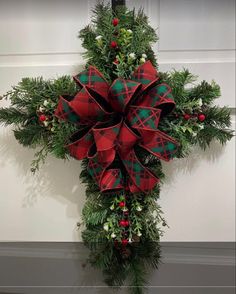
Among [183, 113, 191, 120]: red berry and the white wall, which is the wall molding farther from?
[183, 113, 191, 120]: red berry

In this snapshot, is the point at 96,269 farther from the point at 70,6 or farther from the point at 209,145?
the point at 70,6

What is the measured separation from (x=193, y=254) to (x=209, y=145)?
267 mm

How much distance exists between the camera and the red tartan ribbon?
23.4 inches

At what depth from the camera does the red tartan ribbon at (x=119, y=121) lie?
0.60 metres

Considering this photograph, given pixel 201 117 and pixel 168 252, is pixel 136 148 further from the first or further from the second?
pixel 168 252

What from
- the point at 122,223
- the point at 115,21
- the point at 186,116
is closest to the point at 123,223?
the point at 122,223

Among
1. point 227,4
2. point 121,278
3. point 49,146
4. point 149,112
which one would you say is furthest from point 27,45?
point 121,278

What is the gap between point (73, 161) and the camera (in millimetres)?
800

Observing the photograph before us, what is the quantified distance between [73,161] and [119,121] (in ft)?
0.72

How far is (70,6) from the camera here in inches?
29.2

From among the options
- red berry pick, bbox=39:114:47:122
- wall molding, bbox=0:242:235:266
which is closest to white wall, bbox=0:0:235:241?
wall molding, bbox=0:242:235:266

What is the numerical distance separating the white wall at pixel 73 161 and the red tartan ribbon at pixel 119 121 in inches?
6.2

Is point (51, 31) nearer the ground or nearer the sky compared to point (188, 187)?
nearer the sky

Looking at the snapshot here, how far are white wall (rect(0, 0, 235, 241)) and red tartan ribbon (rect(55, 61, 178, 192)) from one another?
0.16 meters
